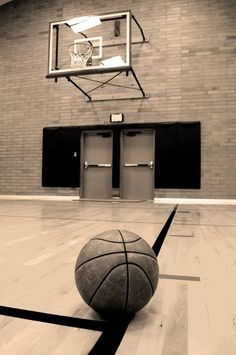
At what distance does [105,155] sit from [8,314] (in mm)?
8216

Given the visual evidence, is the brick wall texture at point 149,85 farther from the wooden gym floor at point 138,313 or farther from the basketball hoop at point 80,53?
the wooden gym floor at point 138,313

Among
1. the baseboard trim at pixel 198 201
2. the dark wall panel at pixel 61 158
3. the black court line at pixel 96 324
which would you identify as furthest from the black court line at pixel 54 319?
the dark wall panel at pixel 61 158

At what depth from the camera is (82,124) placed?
9211mm

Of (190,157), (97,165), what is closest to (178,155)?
(190,157)

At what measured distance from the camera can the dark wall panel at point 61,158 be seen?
360 inches

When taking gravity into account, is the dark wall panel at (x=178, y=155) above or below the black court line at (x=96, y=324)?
above

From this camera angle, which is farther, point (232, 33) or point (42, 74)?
point (42, 74)

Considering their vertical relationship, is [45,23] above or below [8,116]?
above

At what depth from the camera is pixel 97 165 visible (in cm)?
924

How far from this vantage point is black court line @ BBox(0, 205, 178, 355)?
0.90 metres

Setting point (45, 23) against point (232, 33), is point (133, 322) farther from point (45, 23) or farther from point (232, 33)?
point (45, 23)

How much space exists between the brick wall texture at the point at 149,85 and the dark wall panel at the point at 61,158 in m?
0.23

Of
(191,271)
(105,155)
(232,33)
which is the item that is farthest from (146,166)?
(191,271)

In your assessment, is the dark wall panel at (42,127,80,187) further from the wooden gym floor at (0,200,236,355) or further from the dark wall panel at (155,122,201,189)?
the wooden gym floor at (0,200,236,355)
